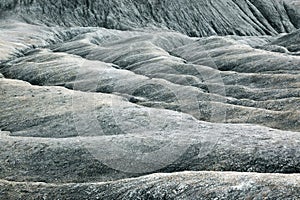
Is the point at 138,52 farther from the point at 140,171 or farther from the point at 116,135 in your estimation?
the point at 140,171

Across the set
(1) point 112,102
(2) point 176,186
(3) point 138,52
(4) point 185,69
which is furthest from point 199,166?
(3) point 138,52

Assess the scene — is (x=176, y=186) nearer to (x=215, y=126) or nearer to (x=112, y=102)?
(x=215, y=126)

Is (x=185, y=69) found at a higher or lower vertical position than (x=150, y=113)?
lower

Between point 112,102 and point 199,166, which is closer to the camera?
point 199,166

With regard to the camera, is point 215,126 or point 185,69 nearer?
point 215,126

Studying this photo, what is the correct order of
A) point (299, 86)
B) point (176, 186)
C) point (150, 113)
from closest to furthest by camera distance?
point (176, 186) < point (150, 113) < point (299, 86)

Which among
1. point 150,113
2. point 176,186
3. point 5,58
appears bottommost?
point 5,58

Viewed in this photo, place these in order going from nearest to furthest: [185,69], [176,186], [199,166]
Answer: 1. [176,186]
2. [199,166]
3. [185,69]

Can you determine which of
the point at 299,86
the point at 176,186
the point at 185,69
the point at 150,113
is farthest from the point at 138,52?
the point at 176,186

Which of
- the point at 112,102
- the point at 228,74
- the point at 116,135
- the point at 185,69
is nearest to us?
the point at 116,135
